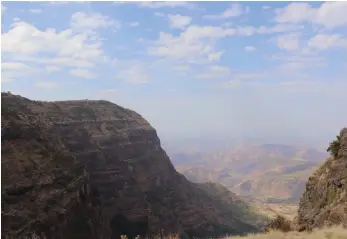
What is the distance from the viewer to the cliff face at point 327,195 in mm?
17734

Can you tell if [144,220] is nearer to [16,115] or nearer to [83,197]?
[83,197]

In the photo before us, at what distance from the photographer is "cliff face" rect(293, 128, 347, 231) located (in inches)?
698

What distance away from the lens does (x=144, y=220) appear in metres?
84.6

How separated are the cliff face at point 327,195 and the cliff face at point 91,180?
19806mm

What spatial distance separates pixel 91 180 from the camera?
79.9 metres

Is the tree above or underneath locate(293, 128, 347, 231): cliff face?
above

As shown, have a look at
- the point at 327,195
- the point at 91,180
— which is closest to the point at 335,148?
the point at 327,195

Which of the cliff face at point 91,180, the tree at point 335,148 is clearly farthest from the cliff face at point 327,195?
the cliff face at point 91,180

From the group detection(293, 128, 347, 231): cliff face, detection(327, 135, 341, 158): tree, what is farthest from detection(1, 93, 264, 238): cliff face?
detection(327, 135, 341, 158): tree

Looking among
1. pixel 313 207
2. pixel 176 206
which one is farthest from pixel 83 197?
pixel 176 206

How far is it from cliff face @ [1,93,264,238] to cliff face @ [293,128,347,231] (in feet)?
65.0

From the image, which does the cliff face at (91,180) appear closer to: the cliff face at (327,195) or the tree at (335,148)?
the cliff face at (327,195)

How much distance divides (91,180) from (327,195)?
64.4 m

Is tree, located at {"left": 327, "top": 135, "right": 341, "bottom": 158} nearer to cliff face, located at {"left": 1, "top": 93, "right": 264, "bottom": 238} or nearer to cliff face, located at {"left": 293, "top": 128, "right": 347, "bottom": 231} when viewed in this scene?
cliff face, located at {"left": 293, "top": 128, "right": 347, "bottom": 231}
